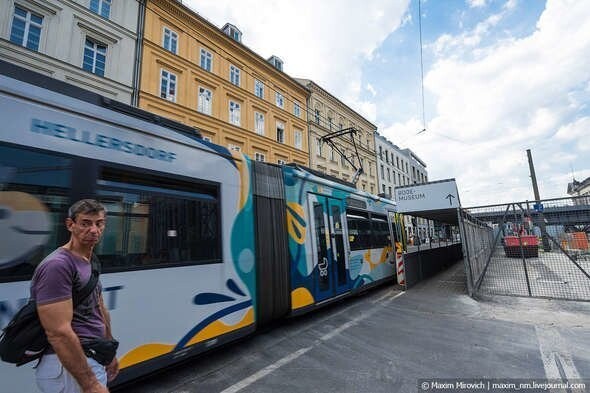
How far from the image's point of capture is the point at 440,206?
354 inches

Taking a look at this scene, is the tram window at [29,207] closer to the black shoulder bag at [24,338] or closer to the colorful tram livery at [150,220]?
the colorful tram livery at [150,220]

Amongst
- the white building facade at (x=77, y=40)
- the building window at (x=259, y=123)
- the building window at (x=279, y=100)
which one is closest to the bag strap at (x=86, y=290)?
the white building facade at (x=77, y=40)

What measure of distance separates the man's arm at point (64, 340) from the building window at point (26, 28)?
51.1 ft

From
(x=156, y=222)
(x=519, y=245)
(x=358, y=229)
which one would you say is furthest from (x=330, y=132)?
(x=156, y=222)

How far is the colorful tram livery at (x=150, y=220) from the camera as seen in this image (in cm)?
251

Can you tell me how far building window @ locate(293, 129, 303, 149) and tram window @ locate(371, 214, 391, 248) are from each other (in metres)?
16.6

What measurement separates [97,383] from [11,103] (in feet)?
8.05

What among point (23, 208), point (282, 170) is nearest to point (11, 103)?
point (23, 208)

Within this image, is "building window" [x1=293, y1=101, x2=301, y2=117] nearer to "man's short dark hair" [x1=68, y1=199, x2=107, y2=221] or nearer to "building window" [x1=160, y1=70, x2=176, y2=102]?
"building window" [x1=160, y1=70, x2=176, y2=102]

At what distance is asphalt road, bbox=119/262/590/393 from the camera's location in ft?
11.4

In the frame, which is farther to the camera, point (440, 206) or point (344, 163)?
point (344, 163)

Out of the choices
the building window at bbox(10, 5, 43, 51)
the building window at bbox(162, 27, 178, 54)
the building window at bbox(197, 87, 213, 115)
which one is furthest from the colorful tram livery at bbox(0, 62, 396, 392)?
the building window at bbox(162, 27, 178, 54)

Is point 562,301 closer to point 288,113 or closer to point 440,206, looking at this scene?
point 440,206

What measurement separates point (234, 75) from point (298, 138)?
7.60 metres
